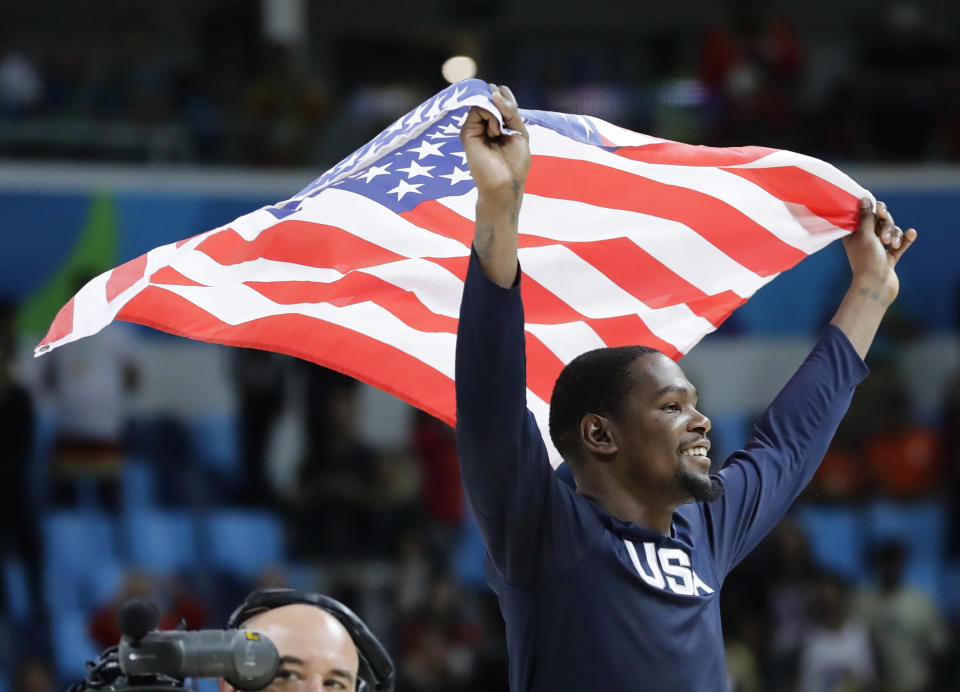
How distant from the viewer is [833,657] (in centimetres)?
918

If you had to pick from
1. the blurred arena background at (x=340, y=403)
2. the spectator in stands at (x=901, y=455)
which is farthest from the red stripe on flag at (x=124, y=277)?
the spectator in stands at (x=901, y=455)

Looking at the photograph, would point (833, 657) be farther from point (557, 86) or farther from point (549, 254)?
point (549, 254)

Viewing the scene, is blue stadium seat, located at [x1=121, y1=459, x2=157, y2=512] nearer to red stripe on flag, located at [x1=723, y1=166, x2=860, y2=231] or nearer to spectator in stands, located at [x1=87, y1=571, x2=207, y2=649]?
spectator in stands, located at [x1=87, y1=571, x2=207, y2=649]

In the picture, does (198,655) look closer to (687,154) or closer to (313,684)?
(313,684)

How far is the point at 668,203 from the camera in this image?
12.2 feet

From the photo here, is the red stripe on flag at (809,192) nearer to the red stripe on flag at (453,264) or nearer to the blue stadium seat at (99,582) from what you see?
the red stripe on flag at (453,264)

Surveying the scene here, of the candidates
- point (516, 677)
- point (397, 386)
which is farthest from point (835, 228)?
point (516, 677)

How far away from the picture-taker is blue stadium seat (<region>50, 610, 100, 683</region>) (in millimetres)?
9219

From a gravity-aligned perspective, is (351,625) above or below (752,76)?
below

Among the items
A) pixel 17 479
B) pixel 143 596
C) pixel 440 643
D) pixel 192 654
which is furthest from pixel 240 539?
pixel 192 654

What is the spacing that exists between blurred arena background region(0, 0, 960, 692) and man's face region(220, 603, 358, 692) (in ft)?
18.7

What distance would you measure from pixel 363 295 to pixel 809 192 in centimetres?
109

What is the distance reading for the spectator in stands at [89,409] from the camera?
31.9 feet

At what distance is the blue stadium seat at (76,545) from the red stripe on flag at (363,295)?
6952 millimetres
